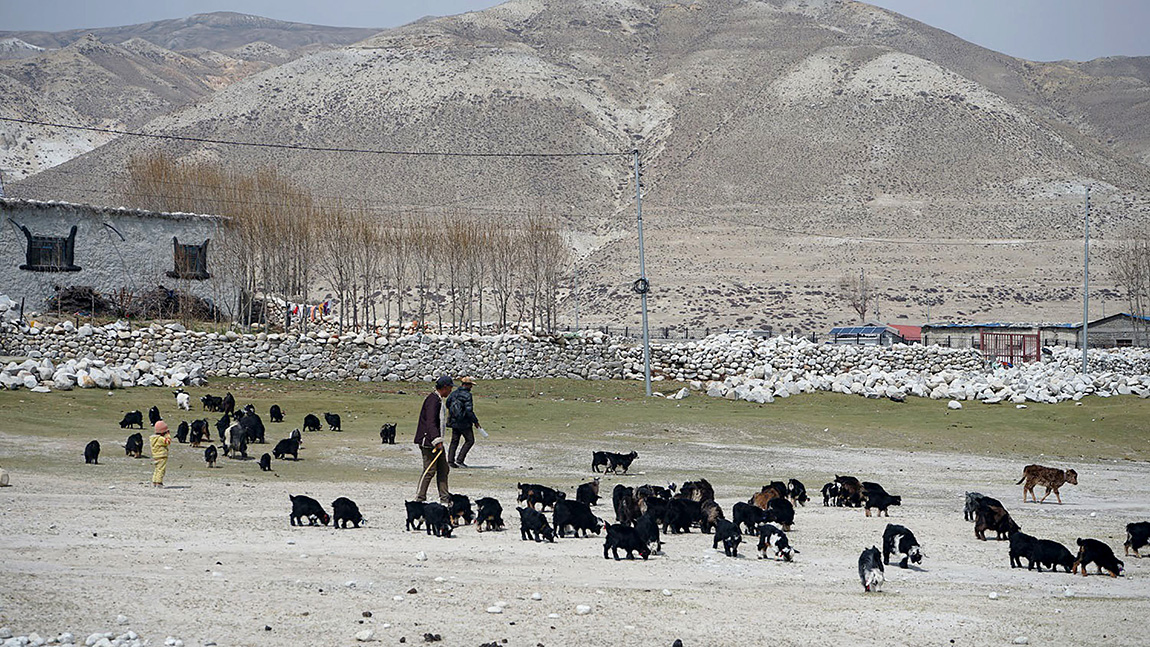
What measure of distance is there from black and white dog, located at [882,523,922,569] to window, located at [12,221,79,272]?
40430 mm

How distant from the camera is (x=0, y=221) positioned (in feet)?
146

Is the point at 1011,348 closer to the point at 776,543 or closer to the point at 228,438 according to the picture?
the point at 228,438

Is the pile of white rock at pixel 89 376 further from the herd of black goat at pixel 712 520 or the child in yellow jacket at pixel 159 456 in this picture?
the child in yellow jacket at pixel 159 456

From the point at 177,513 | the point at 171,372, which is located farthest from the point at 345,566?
the point at 171,372

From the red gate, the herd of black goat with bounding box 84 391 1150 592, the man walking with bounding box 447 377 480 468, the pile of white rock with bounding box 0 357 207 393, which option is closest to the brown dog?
the herd of black goat with bounding box 84 391 1150 592

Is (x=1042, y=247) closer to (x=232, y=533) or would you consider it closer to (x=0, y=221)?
(x=0, y=221)


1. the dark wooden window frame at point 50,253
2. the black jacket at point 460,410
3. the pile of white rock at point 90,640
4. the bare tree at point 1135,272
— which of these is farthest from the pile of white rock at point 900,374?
the pile of white rock at point 90,640

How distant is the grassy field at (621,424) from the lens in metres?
23.0

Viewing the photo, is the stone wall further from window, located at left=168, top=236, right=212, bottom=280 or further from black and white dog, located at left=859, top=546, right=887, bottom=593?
black and white dog, located at left=859, top=546, right=887, bottom=593

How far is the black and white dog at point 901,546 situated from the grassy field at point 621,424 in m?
9.77

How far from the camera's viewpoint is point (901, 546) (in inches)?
489

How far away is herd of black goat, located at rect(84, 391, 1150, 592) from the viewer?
12430 mm

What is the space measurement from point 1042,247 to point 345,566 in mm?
113589

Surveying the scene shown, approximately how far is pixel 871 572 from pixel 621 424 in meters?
18.4
